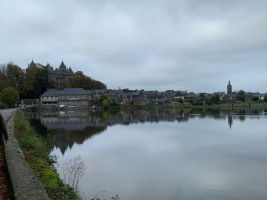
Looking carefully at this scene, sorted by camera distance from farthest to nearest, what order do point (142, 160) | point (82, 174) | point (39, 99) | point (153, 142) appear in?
point (39, 99)
point (153, 142)
point (142, 160)
point (82, 174)

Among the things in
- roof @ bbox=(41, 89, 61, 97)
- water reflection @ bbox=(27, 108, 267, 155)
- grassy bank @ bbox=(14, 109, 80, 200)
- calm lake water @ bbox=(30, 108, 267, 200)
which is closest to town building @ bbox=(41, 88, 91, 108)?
roof @ bbox=(41, 89, 61, 97)

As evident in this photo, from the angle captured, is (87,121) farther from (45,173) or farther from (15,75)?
(15,75)

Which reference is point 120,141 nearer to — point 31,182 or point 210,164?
point 210,164

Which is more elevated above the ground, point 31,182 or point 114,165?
point 31,182

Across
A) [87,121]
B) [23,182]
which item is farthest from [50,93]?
[23,182]

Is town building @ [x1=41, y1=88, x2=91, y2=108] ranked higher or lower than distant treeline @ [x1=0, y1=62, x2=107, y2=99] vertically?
lower

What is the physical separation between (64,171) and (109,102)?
55995mm

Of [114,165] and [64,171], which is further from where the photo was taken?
[114,165]

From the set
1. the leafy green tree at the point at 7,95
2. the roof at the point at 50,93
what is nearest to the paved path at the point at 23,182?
the leafy green tree at the point at 7,95

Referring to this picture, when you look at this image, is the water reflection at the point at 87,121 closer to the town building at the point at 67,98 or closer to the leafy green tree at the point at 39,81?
the town building at the point at 67,98

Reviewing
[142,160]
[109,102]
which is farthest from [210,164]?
[109,102]

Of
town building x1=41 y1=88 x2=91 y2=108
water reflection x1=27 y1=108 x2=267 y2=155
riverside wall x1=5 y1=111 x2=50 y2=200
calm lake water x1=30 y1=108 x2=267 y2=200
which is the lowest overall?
calm lake water x1=30 y1=108 x2=267 y2=200

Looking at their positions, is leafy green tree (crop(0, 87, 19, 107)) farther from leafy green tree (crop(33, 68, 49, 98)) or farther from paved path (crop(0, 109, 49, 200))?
paved path (crop(0, 109, 49, 200))

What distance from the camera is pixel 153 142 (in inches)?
627
